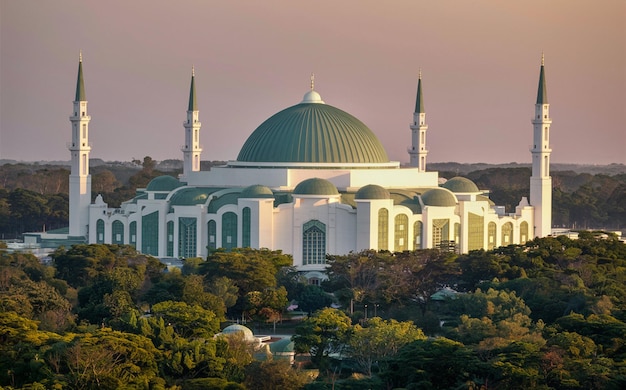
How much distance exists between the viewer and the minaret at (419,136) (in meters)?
110

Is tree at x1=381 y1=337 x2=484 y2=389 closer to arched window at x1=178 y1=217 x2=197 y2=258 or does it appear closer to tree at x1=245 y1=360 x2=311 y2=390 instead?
tree at x1=245 y1=360 x2=311 y2=390

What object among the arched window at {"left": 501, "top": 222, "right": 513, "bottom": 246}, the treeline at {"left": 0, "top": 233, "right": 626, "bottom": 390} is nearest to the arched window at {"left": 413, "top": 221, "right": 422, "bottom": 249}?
the arched window at {"left": 501, "top": 222, "right": 513, "bottom": 246}

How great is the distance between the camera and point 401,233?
93000 millimetres

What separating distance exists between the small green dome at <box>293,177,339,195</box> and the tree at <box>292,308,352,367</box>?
85.2 feet

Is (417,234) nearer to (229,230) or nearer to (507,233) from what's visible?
(507,233)

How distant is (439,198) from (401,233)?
120 inches

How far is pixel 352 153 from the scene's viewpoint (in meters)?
99.5

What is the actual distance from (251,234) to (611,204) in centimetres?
5229

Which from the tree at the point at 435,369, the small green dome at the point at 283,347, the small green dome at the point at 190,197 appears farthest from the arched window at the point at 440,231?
the tree at the point at 435,369

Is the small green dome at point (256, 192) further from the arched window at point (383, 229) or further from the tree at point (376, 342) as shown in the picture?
the tree at point (376, 342)

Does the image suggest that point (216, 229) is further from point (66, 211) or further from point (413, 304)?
point (66, 211)

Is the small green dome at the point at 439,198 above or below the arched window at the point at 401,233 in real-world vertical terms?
above

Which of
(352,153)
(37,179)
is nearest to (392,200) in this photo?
(352,153)

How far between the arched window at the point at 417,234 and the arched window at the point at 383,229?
2.05 m
